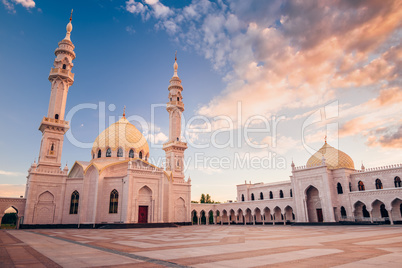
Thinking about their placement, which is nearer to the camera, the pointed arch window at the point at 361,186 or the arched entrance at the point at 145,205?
the arched entrance at the point at 145,205

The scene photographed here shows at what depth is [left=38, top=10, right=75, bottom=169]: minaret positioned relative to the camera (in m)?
33.1

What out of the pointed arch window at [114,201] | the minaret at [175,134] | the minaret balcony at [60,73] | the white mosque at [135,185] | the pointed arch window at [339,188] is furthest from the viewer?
the minaret at [175,134]

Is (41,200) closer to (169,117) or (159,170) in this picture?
(159,170)

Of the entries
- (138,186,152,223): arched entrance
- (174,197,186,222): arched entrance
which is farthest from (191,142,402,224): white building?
(138,186,152,223): arched entrance

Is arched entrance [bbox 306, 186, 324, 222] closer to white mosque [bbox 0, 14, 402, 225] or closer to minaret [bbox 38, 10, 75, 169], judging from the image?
white mosque [bbox 0, 14, 402, 225]

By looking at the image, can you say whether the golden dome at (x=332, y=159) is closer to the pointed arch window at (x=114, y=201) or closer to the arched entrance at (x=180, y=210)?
the arched entrance at (x=180, y=210)

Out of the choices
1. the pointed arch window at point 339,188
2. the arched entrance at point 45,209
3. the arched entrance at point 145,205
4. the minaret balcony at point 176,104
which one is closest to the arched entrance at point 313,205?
the pointed arch window at point 339,188

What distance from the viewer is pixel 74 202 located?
32344 millimetres

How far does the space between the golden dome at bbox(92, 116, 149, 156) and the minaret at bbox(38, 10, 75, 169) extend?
6329 millimetres

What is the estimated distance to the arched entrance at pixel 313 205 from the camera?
121 ft

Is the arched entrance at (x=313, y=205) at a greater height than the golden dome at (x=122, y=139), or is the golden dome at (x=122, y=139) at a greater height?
the golden dome at (x=122, y=139)

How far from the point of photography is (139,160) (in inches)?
1494

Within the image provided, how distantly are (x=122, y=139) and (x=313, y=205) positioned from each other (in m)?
29.7

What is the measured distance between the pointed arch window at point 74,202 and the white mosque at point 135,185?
11 centimetres
